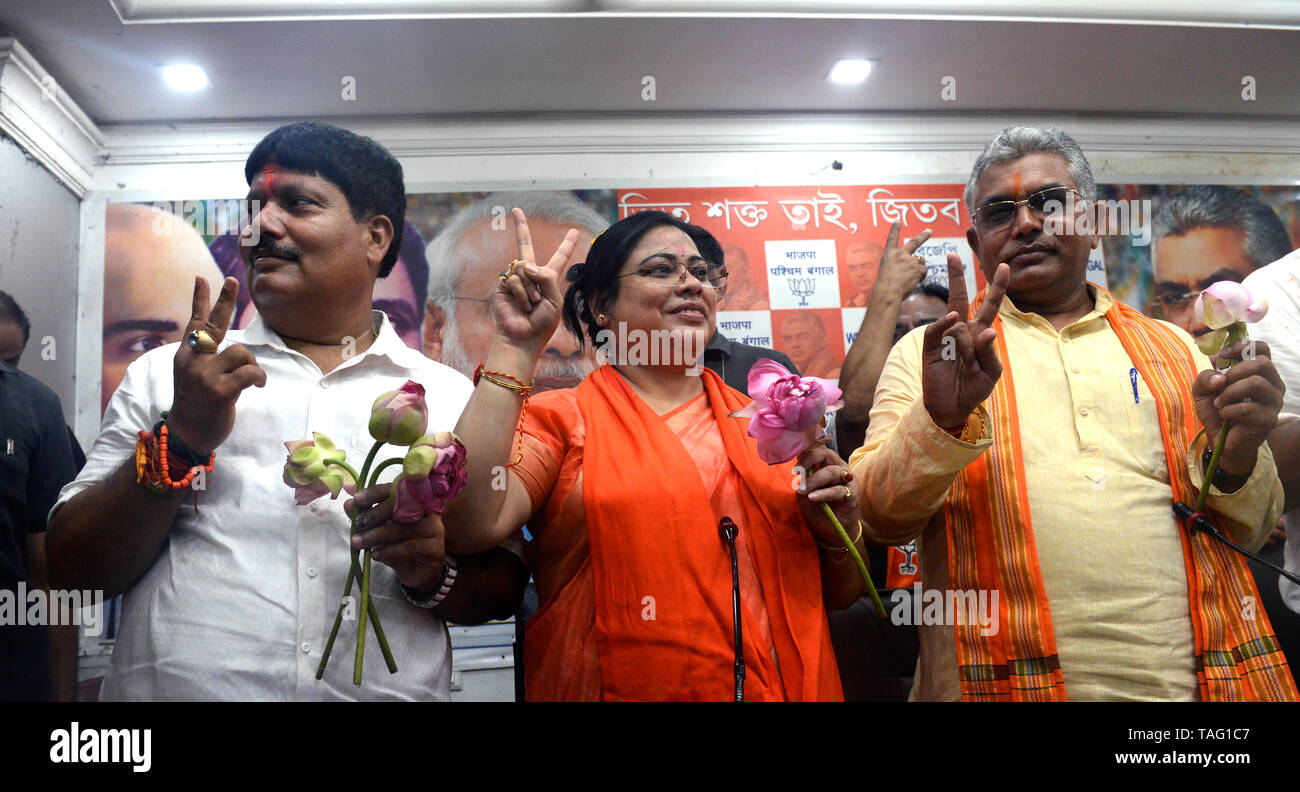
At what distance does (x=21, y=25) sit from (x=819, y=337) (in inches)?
101

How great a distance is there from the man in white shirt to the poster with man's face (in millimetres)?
1221

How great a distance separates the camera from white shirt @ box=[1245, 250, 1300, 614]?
1838 mm

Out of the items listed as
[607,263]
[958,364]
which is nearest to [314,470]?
[607,263]

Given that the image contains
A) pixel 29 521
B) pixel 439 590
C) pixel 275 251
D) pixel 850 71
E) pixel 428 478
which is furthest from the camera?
pixel 850 71

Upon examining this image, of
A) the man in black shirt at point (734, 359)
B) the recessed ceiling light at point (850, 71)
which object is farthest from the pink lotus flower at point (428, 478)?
the recessed ceiling light at point (850, 71)

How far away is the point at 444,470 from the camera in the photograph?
1276 mm

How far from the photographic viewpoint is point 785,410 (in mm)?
1393

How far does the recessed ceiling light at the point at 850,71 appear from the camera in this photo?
9.10ft

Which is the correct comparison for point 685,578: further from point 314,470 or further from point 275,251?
point 275,251

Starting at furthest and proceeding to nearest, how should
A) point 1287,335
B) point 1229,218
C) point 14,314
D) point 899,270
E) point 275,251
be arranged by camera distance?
point 1229,218
point 14,314
point 899,270
point 1287,335
point 275,251

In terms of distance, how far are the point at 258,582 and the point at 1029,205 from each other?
5.13ft

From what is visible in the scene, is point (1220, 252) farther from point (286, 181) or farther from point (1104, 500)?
point (286, 181)

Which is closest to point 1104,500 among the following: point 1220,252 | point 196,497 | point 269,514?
point 269,514

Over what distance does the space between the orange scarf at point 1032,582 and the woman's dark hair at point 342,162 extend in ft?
3.94
